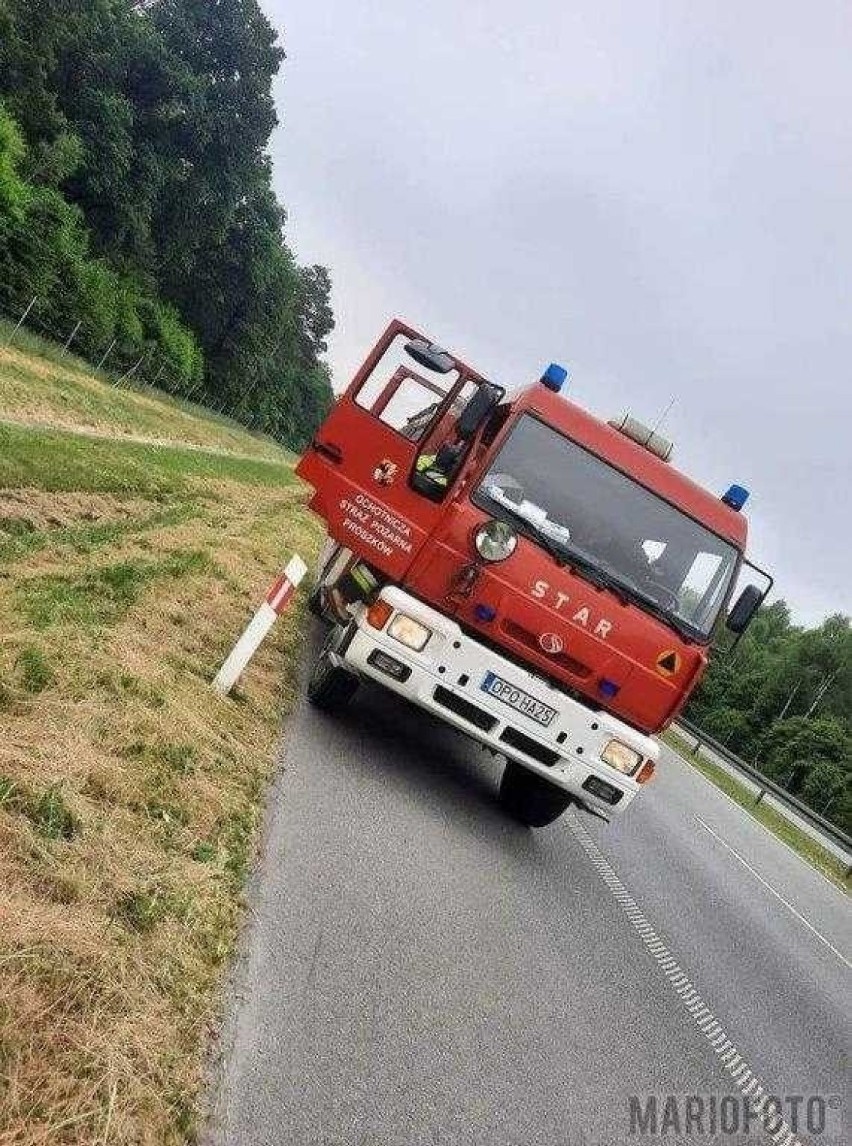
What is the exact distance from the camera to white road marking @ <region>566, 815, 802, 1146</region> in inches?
185

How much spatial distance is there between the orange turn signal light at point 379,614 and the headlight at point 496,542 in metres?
0.76

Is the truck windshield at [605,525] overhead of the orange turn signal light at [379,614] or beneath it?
overhead

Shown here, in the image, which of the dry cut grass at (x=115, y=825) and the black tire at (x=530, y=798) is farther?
the black tire at (x=530, y=798)

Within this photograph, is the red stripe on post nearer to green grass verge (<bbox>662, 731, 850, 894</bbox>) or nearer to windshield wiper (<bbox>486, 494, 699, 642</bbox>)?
windshield wiper (<bbox>486, 494, 699, 642</bbox>)

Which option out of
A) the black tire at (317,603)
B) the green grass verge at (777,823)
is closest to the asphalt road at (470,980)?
the black tire at (317,603)

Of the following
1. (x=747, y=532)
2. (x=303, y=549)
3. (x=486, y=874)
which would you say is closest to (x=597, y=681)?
(x=486, y=874)

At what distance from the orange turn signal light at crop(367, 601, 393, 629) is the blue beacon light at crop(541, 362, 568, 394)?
2279mm

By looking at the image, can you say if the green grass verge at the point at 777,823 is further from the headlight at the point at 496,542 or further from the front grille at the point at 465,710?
the headlight at the point at 496,542

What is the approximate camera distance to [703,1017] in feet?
18.1

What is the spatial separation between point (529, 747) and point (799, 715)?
198ft

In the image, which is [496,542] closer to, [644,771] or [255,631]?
[255,631]

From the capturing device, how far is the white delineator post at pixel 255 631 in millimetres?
6500

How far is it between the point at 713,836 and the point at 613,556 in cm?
835

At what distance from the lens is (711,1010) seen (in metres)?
5.71
